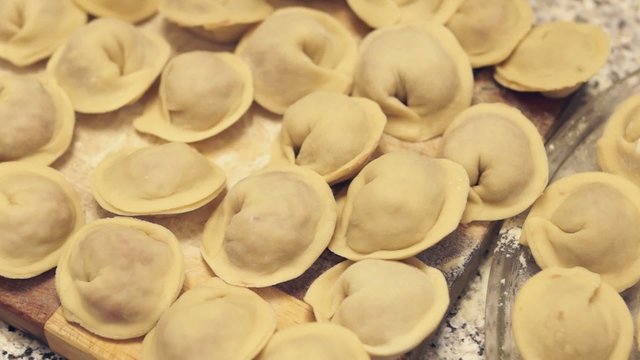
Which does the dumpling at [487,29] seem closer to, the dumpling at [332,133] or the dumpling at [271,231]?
the dumpling at [332,133]

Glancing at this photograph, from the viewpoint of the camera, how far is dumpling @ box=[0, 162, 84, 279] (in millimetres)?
1323

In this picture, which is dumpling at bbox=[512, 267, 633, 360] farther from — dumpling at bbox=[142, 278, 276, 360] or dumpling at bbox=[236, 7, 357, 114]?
dumpling at bbox=[236, 7, 357, 114]

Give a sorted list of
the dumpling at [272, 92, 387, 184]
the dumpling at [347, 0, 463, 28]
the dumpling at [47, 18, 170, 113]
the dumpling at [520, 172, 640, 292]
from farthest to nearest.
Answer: the dumpling at [347, 0, 463, 28]
the dumpling at [47, 18, 170, 113]
the dumpling at [272, 92, 387, 184]
the dumpling at [520, 172, 640, 292]

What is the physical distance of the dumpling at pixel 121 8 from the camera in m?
1.69

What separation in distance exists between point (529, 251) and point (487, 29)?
468mm

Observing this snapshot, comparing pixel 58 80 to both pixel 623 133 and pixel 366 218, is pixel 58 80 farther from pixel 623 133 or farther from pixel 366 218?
pixel 623 133

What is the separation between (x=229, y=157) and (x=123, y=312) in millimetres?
391

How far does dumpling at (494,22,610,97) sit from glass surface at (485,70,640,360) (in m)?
0.07

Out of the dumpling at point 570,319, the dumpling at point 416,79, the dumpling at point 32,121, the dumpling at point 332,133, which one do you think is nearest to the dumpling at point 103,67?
the dumpling at point 32,121

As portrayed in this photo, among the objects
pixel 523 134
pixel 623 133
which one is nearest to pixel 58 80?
pixel 523 134

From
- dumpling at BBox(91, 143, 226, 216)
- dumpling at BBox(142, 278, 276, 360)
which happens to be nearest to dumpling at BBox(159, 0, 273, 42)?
dumpling at BBox(91, 143, 226, 216)

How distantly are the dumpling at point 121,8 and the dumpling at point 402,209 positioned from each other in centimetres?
67

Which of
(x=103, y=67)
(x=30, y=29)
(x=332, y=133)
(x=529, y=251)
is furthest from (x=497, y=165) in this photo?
(x=30, y=29)

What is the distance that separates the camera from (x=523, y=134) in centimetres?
146
